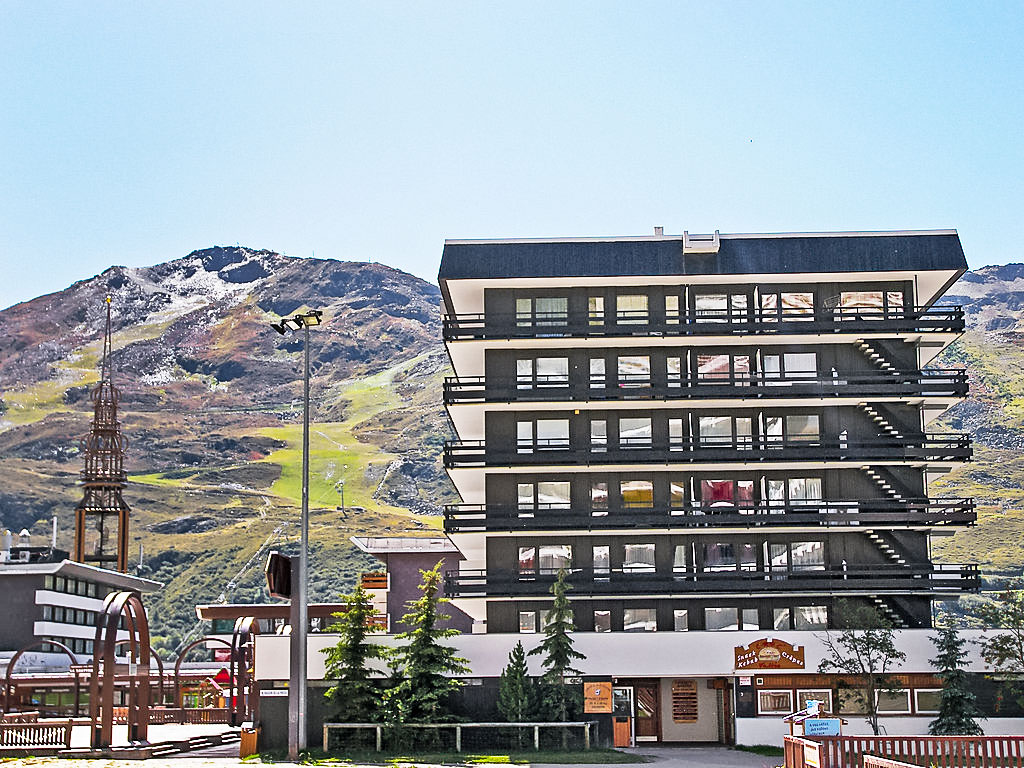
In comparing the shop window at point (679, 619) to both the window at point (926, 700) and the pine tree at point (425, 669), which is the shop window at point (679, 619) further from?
the pine tree at point (425, 669)

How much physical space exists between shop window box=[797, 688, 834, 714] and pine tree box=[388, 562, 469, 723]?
14.6m

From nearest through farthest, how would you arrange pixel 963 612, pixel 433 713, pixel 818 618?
pixel 433 713, pixel 818 618, pixel 963 612

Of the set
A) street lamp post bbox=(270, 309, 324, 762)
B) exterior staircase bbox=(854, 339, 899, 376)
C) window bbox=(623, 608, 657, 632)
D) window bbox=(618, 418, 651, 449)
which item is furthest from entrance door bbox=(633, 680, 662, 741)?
exterior staircase bbox=(854, 339, 899, 376)

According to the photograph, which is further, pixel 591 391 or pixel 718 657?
pixel 591 391

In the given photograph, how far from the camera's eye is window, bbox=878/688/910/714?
53.8 metres

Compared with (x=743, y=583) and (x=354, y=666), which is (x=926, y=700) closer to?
(x=743, y=583)

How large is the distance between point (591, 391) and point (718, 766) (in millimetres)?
20488

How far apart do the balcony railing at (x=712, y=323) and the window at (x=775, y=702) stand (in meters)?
16.3

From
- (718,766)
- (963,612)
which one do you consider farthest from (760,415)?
(963,612)

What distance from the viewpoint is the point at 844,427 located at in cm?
6088

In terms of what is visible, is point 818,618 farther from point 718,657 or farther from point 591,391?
point 591,391

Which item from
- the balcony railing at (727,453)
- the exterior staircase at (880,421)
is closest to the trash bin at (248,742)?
the balcony railing at (727,453)

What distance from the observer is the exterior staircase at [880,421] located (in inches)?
2386

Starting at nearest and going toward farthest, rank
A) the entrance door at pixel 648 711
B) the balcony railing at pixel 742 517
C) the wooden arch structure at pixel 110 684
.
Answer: the wooden arch structure at pixel 110 684 → the entrance door at pixel 648 711 → the balcony railing at pixel 742 517
